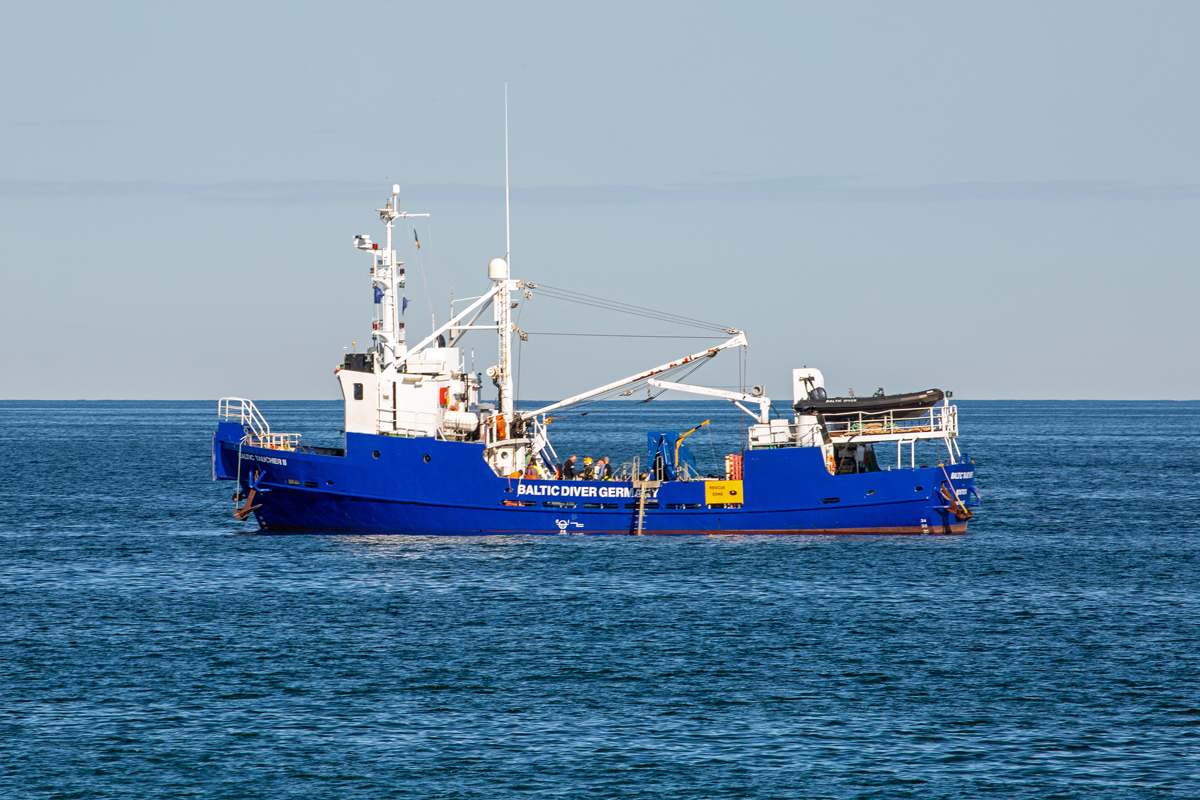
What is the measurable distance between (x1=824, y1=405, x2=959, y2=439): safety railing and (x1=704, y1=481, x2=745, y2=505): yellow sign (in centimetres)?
331

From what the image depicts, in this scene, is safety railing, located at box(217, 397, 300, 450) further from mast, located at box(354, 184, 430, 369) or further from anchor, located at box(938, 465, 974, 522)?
anchor, located at box(938, 465, 974, 522)

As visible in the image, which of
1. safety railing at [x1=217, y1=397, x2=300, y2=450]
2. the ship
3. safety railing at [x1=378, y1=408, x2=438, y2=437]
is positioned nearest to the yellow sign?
the ship

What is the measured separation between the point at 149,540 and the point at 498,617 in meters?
18.4

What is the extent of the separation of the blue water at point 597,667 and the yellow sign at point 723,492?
1.46 metres

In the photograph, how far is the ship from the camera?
1451 inches

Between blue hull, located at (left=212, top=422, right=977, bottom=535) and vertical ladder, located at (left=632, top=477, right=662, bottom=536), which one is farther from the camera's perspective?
vertical ladder, located at (left=632, top=477, right=662, bottom=536)

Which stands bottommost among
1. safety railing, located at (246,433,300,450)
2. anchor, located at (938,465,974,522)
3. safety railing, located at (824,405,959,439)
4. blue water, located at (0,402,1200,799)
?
blue water, located at (0,402,1200,799)

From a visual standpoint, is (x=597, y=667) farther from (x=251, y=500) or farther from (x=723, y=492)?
(x=251, y=500)

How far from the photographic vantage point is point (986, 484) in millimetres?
69438

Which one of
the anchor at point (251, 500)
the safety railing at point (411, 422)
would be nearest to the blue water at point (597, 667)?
the anchor at point (251, 500)

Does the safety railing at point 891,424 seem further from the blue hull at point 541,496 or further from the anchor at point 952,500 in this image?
the anchor at point 952,500

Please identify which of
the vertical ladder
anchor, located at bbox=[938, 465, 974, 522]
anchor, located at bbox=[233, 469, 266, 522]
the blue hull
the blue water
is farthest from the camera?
anchor, located at bbox=[233, 469, 266, 522]

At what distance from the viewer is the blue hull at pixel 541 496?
36.7m

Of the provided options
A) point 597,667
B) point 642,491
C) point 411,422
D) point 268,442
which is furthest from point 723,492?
point 597,667
